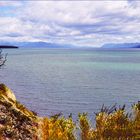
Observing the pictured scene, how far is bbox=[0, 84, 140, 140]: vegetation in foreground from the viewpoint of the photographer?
56.1 ft

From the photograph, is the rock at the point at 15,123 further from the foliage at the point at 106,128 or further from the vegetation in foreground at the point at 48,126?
the foliage at the point at 106,128

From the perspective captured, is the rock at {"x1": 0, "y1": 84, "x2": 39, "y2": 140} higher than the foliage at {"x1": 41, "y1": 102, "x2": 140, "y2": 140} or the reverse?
higher

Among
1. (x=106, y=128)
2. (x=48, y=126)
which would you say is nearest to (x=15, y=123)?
(x=48, y=126)

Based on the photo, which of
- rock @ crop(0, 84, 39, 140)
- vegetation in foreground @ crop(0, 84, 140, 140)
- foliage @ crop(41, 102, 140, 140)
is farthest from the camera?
foliage @ crop(41, 102, 140, 140)

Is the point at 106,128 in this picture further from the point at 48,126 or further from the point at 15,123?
the point at 15,123

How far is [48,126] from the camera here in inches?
734

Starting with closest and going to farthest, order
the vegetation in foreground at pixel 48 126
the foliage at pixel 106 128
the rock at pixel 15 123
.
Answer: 1. the rock at pixel 15 123
2. the vegetation in foreground at pixel 48 126
3. the foliage at pixel 106 128

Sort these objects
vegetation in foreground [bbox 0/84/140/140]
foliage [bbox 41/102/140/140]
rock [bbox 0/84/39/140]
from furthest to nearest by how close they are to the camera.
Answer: foliage [bbox 41/102/140/140], vegetation in foreground [bbox 0/84/140/140], rock [bbox 0/84/39/140]

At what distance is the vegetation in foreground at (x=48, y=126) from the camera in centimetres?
1709

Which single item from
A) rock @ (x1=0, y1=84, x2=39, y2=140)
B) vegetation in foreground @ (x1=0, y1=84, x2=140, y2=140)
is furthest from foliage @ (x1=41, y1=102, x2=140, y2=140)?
rock @ (x1=0, y1=84, x2=39, y2=140)

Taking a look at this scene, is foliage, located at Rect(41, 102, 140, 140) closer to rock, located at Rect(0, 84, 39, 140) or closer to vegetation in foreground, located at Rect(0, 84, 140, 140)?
vegetation in foreground, located at Rect(0, 84, 140, 140)

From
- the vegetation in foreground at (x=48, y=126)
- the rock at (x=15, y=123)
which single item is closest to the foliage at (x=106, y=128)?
the vegetation in foreground at (x=48, y=126)

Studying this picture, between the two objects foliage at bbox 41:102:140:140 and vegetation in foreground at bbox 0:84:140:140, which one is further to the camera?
foliage at bbox 41:102:140:140

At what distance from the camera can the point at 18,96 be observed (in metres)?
87.6
